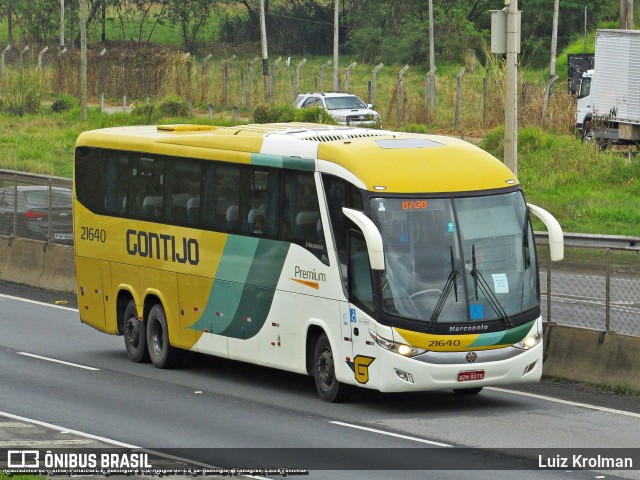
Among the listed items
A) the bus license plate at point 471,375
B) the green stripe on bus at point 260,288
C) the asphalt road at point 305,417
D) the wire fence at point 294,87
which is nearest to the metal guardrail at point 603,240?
the asphalt road at point 305,417

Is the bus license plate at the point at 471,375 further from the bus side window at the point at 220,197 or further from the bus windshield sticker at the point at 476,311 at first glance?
the bus side window at the point at 220,197

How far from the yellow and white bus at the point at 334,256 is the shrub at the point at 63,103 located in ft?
142

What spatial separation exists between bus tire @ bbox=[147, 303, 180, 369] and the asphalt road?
0.18 m

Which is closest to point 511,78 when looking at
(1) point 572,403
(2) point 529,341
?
(1) point 572,403

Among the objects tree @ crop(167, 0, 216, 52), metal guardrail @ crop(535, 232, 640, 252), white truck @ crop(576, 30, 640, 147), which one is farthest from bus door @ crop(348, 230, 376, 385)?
tree @ crop(167, 0, 216, 52)

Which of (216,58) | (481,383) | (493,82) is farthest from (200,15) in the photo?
(481,383)

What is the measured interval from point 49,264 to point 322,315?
493 inches

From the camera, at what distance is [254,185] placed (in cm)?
1752

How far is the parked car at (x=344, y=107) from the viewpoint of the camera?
48906mm

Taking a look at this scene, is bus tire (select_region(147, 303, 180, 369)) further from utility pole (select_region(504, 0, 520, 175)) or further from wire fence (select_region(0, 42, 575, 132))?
wire fence (select_region(0, 42, 575, 132))

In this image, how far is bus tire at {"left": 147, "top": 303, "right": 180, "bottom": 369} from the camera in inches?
755

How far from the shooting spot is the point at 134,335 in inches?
783

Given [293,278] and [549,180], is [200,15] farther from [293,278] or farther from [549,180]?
[293,278]

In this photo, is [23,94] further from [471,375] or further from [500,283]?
[471,375]
